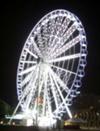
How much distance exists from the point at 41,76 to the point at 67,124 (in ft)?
29.0

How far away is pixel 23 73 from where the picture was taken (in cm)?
5316

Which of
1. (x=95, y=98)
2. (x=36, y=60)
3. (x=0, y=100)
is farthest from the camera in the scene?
(x=95, y=98)

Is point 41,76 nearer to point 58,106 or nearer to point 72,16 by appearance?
point 58,106

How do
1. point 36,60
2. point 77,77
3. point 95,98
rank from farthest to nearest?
point 95,98
point 36,60
point 77,77

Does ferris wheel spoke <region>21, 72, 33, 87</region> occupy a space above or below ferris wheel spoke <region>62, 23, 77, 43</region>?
below

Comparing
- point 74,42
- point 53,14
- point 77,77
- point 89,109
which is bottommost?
point 89,109

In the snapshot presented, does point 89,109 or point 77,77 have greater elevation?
point 77,77

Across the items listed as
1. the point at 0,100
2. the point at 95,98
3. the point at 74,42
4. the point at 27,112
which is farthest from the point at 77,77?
the point at 95,98

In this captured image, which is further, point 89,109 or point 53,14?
point 89,109

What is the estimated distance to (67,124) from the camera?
5494 cm

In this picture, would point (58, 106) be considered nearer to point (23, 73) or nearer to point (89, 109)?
point (23, 73)

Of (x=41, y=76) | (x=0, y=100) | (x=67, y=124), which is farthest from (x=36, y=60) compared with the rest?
(x=0, y=100)

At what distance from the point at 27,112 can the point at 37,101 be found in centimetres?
535

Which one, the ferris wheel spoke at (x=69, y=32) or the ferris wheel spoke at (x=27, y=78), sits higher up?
the ferris wheel spoke at (x=69, y=32)
